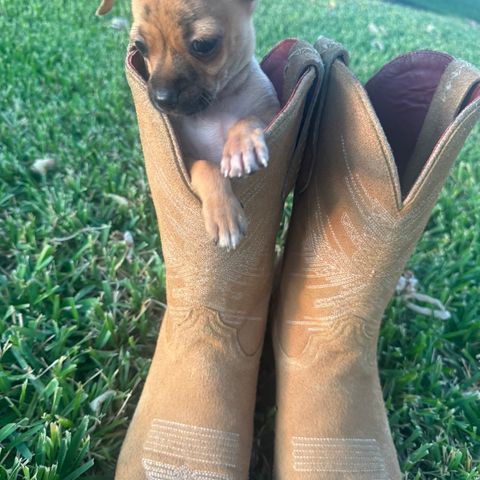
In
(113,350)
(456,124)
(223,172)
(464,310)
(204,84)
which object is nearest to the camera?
(456,124)

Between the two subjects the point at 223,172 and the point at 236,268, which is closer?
the point at 223,172

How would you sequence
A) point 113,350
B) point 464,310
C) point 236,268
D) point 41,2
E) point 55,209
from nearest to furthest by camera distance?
point 236,268
point 113,350
point 464,310
point 55,209
point 41,2

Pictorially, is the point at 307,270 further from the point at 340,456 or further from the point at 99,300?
the point at 99,300

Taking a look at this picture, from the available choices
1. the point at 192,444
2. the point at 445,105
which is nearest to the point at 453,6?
the point at 445,105

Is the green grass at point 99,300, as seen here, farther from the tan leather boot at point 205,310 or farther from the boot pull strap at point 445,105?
the boot pull strap at point 445,105

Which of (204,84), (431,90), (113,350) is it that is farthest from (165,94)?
(113,350)

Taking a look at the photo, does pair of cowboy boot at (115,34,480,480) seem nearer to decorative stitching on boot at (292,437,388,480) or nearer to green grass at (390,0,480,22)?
decorative stitching on boot at (292,437,388,480)

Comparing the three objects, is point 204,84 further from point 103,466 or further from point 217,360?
point 103,466

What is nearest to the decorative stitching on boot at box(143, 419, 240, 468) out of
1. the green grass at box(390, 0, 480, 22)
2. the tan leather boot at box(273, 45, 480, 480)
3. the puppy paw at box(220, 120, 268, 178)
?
the tan leather boot at box(273, 45, 480, 480)
